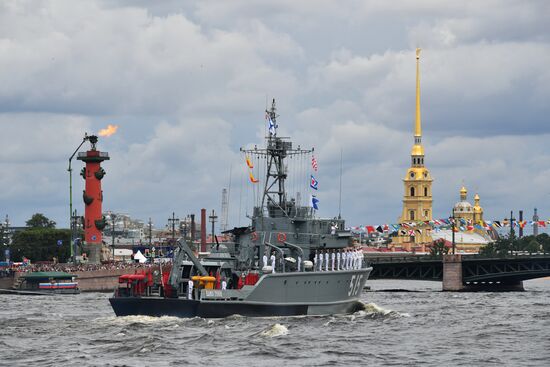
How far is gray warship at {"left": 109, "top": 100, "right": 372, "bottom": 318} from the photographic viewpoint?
76.5 meters

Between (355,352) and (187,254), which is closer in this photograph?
(355,352)

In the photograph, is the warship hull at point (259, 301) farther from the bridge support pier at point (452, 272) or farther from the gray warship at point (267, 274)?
the bridge support pier at point (452, 272)

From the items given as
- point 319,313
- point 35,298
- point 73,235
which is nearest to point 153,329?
point 319,313

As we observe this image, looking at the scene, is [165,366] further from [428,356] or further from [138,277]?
[138,277]

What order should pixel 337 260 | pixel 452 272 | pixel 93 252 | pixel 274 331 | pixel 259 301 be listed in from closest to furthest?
pixel 274 331, pixel 259 301, pixel 337 260, pixel 452 272, pixel 93 252

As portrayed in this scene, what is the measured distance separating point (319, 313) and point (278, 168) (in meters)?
11.9

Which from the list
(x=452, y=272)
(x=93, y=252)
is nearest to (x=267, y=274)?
(x=452, y=272)

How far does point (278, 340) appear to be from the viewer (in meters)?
68.4

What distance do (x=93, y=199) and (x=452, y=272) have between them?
52519 millimetres

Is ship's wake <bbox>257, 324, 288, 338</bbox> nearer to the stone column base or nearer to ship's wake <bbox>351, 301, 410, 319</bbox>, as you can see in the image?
ship's wake <bbox>351, 301, 410, 319</bbox>

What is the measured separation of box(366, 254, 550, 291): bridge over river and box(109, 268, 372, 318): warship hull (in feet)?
231

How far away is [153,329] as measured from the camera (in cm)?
7256

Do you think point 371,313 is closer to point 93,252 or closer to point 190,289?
point 190,289

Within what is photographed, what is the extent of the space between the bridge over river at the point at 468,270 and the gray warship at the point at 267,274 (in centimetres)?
6271
